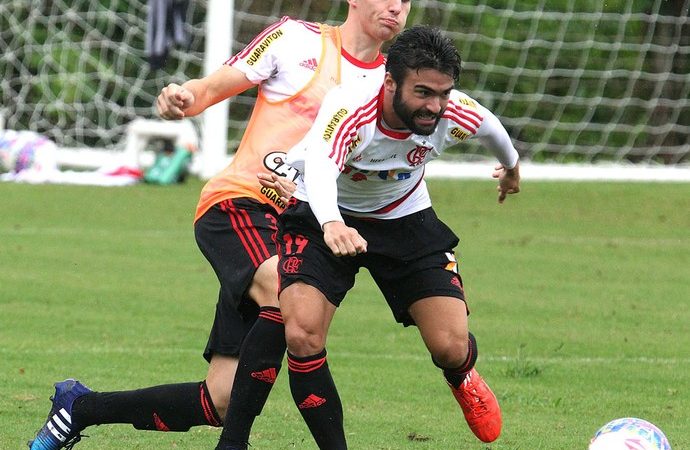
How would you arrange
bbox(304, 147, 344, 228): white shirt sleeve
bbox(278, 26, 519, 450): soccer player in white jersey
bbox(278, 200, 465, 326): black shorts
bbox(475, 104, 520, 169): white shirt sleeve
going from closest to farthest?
1. bbox(304, 147, 344, 228): white shirt sleeve
2. bbox(278, 26, 519, 450): soccer player in white jersey
3. bbox(278, 200, 465, 326): black shorts
4. bbox(475, 104, 520, 169): white shirt sleeve

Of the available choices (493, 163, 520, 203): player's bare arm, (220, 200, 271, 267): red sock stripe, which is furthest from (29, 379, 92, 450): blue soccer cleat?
(493, 163, 520, 203): player's bare arm

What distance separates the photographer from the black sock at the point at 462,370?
18.0ft

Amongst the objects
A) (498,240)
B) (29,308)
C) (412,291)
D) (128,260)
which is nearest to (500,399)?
(412,291)

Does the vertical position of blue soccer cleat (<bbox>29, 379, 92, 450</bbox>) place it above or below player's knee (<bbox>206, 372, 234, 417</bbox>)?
below

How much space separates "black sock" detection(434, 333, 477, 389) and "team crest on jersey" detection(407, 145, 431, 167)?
78 centimetres

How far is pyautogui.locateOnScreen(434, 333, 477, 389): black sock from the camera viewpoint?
5.50m

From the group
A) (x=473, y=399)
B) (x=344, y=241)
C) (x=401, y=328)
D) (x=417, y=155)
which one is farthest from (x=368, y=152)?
(x=401, y=328)

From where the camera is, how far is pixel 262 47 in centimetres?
589

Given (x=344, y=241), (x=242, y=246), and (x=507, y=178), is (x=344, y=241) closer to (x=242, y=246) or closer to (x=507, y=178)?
(x=242, y=246)

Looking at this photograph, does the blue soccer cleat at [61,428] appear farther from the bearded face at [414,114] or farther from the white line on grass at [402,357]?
the white line on grass at [402,357]

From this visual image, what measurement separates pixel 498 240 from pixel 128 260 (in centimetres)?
389

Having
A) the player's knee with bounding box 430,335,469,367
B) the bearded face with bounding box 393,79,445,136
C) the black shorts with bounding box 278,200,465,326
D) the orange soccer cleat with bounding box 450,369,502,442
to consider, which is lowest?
the orange soccer cleat with bounding box 450,369,502,442

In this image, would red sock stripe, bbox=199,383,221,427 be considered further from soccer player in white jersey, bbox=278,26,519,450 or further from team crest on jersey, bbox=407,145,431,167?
team crest on jersey, bbox=407,145,431,167

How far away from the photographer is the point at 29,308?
31.8 feet
